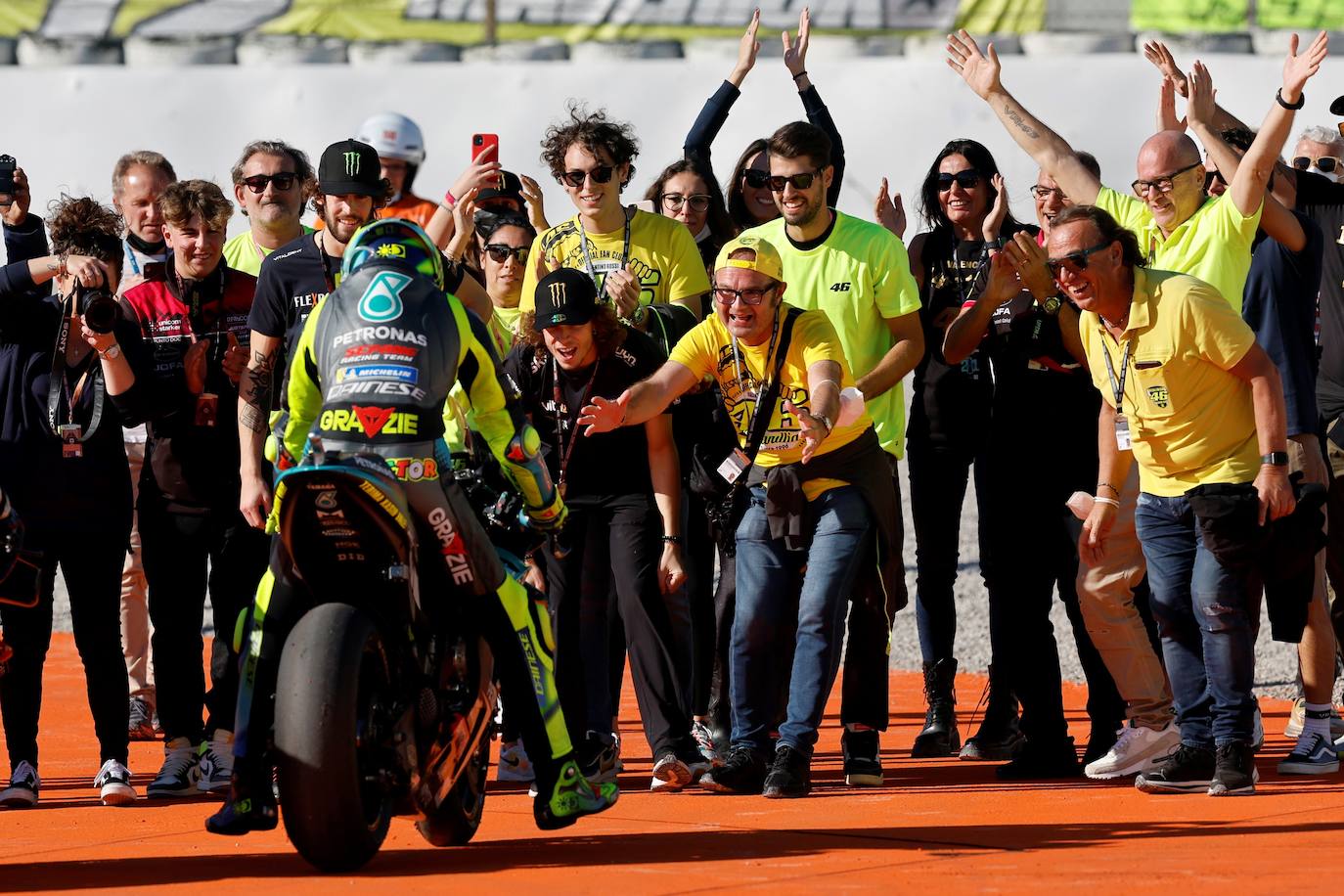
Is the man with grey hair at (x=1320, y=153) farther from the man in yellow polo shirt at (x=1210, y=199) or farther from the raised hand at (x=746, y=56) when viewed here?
the raised hand at (x=746, y=56)

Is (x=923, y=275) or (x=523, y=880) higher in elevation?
(x=923, y=275)

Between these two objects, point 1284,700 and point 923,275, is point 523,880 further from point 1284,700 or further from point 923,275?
point 1284,700

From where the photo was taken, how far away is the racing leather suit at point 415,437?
554 cm

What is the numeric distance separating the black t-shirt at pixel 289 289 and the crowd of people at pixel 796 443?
0.5 inches

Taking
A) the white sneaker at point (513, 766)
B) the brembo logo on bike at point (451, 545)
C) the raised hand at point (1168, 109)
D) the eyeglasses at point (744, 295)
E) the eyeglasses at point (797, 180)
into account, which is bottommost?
the white sneaker at point (513, 766)

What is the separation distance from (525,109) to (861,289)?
9.26m

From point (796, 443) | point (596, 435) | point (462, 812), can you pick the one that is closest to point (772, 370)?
point (796, 443)

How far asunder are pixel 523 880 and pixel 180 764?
2361mm

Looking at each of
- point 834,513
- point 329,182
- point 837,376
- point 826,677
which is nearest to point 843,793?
point 826,677

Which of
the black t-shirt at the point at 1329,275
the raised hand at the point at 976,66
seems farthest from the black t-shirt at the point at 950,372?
the black t-shirt at the point at 1329,275

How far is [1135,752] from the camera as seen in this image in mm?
7355

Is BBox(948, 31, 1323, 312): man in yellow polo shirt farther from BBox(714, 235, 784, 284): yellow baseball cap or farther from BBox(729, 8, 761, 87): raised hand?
BBox(729, 8, 761, 87): raised hand

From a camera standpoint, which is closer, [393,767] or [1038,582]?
[393,767]

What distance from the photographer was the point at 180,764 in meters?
7.38
